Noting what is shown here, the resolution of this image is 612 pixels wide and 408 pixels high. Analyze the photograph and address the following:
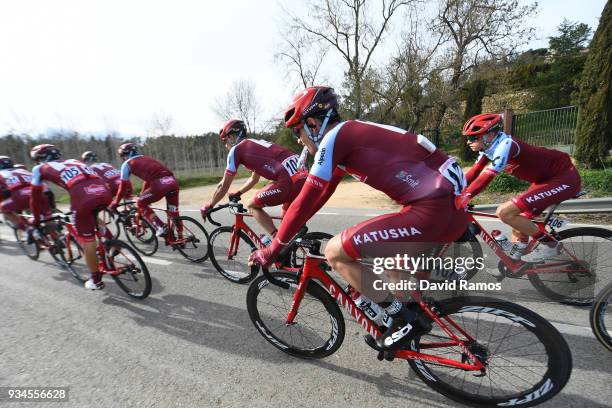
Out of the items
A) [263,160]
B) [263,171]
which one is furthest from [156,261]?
[263,160]

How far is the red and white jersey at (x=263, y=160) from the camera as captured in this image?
4.29m

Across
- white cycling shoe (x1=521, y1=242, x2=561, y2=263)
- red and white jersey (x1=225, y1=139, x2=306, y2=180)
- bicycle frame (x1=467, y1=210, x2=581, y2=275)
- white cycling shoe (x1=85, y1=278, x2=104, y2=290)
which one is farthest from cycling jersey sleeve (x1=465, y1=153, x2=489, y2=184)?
white cycling shoe (x1=85, y1=278, x2=104, y2=290)

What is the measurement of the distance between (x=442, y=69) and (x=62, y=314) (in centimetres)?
1751

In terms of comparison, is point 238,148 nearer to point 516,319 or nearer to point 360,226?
point 360,226

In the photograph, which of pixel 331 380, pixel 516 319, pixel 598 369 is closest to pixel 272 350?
pixel 331 380

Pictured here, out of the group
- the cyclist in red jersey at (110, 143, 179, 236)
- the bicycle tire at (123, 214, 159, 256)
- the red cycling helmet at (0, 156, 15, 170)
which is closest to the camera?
the cyclist in red jersey at (110, 143, 179, 236)

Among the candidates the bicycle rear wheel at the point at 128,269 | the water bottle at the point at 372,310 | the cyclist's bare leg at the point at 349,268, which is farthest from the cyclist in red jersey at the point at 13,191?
the water bottle at the point at 372,310

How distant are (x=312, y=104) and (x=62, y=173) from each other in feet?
11.9

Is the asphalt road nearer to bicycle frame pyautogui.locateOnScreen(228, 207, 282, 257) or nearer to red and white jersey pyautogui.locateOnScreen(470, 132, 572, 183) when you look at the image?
bicycle frame pyautogui.locateOnScreen(228, 207, 282, 257)

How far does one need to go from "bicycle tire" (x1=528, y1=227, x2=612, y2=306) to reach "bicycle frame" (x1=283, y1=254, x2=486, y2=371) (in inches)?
73.7

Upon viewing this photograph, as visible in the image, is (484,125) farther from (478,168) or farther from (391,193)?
(391,193)

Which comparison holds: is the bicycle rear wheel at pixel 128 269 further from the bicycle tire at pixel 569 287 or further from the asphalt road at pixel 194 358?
the bicycle tire at pixel 569 287

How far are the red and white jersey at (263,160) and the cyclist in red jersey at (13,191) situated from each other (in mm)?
5099

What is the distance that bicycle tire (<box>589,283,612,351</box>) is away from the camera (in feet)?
7.29
